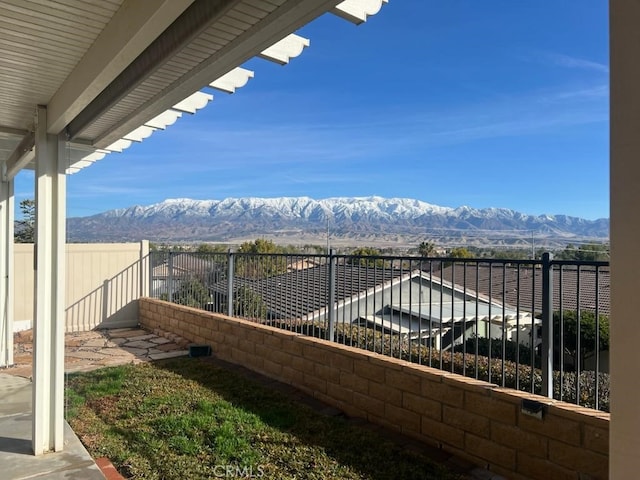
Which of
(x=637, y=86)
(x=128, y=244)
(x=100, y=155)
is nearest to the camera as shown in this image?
(x=637, y=86)

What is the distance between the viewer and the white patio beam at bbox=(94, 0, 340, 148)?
167 cm

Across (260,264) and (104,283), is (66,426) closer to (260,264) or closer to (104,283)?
(260,264)

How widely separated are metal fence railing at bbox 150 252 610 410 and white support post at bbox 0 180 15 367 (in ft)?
10.1

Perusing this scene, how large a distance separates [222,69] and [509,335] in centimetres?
296

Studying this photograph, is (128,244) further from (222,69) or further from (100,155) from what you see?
(222,69)

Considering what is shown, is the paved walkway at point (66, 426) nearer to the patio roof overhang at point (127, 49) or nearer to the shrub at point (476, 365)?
the shrub at point (476, 365)

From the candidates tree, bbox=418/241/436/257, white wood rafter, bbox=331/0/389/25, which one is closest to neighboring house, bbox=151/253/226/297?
tree, bbox=418/241/436/257

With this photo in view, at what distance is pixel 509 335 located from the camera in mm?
3727

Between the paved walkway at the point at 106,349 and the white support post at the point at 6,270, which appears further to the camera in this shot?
the paved walkway at the point at 106,349

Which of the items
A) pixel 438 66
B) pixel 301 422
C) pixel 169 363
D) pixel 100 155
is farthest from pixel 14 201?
pixel 438 66

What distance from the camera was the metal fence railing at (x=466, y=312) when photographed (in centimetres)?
321

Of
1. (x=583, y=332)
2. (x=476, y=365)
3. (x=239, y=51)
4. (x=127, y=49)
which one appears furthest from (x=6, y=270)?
(x=583, y=332)

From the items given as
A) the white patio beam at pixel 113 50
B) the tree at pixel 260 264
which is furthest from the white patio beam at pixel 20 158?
the tree at pixel 260 264

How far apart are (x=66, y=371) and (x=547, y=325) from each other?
5.63m
